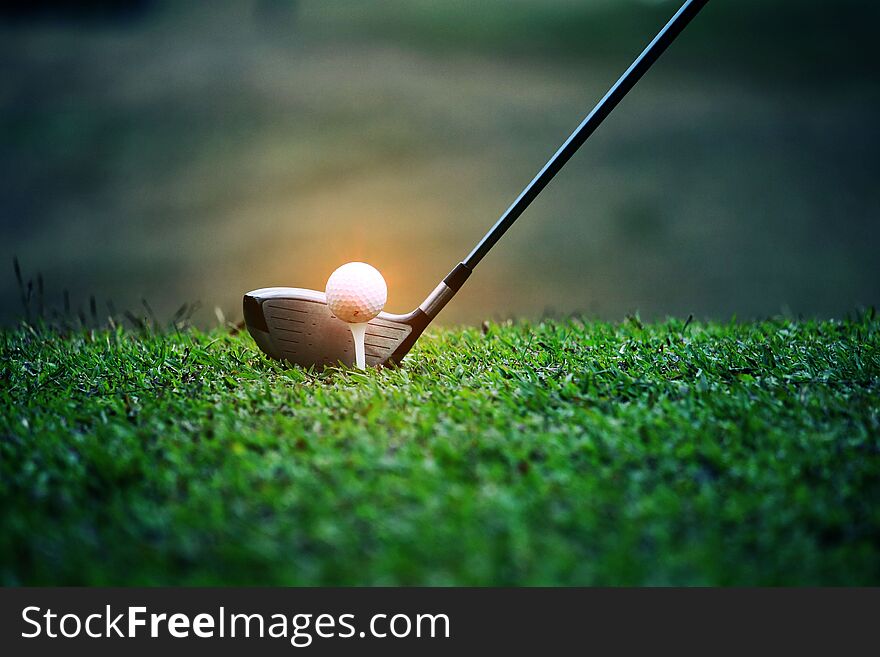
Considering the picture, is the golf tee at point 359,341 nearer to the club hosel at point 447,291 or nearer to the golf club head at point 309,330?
the golf club head at point 309,330

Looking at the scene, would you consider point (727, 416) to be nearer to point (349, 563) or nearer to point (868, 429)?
point (868, 429)

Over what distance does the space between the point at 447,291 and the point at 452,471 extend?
137cm

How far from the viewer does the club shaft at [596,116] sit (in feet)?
9.83

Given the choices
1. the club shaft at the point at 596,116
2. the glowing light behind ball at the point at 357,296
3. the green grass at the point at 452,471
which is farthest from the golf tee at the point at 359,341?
the club shaft at the point at 596,116

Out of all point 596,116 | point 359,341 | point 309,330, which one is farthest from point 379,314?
point 596,116

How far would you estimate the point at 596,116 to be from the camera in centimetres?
306


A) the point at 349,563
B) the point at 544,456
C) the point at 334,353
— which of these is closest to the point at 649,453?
the point at 544,456

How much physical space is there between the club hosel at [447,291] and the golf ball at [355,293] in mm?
247

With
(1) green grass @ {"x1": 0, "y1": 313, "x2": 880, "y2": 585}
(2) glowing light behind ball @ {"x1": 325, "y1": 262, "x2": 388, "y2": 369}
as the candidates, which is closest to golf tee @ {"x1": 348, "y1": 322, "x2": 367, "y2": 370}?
(2) glowing light behind ball @ {"x1": 325, "y1": 262, "x2": 388, "y2": 369}

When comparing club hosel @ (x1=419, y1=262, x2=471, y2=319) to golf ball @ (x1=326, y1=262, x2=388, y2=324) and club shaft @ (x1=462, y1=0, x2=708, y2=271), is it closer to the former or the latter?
club shaft @ (x1=462, y1=0, x2=708, y2=271)

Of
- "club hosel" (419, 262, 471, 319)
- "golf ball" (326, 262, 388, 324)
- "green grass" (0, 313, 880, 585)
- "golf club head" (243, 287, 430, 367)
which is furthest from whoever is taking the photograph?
"club hosel" (419, 262, 471, 319)

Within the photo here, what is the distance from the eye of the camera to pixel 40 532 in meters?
1.66

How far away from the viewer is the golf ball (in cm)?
291

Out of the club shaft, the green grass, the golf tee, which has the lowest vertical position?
the green grass
